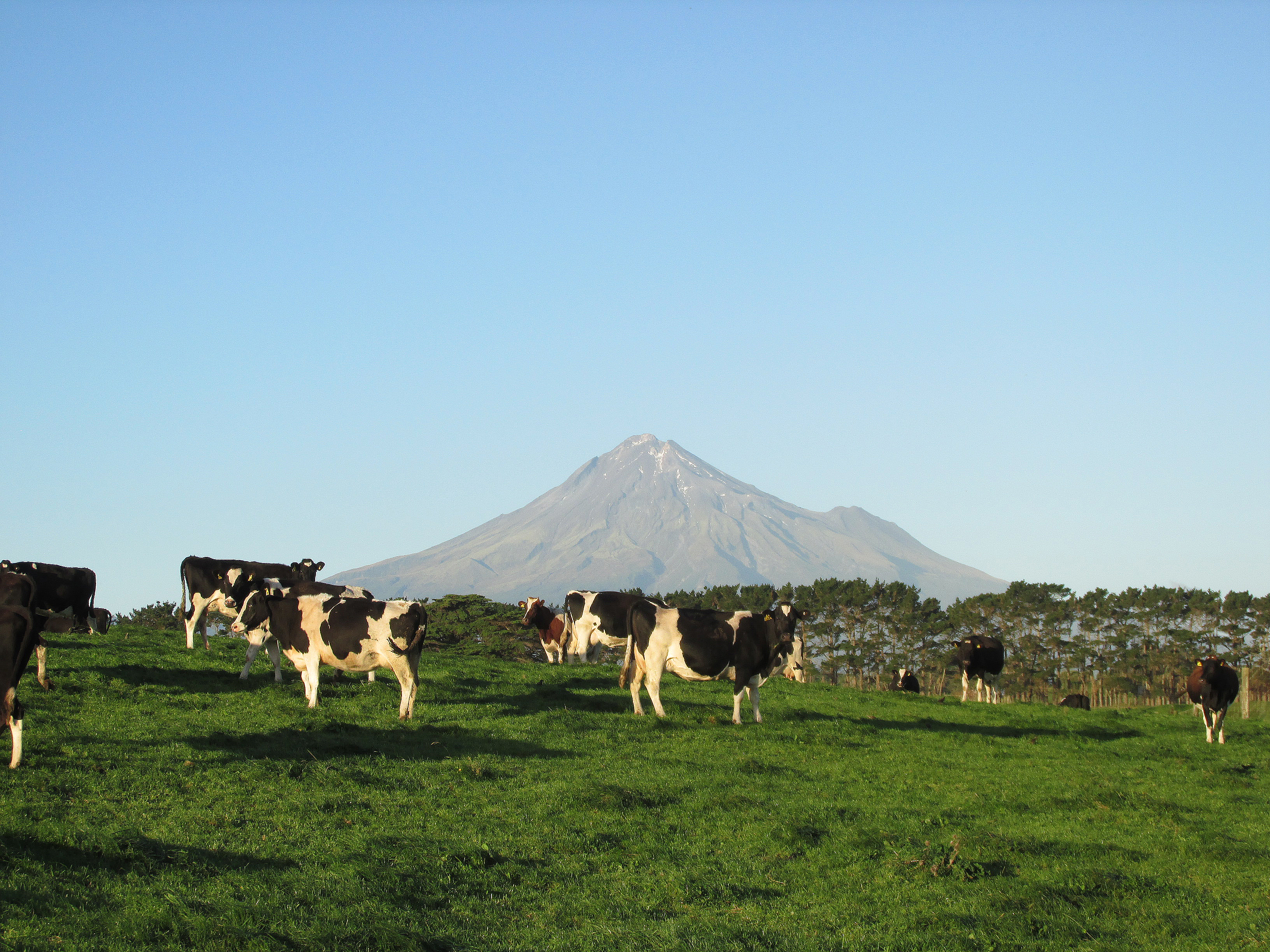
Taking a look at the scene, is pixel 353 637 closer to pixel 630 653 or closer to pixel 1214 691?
pixel 630 653

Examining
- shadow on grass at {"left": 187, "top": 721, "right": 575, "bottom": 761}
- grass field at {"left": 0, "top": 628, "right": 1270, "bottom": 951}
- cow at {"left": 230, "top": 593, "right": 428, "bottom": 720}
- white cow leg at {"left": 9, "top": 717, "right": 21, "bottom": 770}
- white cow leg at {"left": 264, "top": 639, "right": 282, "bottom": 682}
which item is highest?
cow at {"left": 230, "top": 593, "right": 428, "bottom": 720}

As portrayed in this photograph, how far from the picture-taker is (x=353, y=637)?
19453mm

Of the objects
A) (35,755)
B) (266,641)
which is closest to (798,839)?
(35,755)

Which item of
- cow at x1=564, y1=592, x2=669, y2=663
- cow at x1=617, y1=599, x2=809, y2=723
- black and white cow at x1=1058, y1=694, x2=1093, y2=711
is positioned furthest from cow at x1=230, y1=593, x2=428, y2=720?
black and white cow at x1=1058, y1=694, x2=1093, y2=711

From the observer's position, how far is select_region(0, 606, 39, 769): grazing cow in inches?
535

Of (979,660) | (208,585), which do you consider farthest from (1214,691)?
(208,585)

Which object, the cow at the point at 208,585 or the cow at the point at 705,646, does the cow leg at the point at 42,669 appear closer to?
the cow at the point at 208,585

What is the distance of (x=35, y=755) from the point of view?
14.2 m

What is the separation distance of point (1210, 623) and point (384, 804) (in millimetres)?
81953

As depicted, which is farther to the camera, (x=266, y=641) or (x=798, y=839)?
(x=266, y=641)

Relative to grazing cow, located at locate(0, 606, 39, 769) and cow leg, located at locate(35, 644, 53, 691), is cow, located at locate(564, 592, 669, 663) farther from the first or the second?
grazing cow, located at locate(0, 606, 39, 769)

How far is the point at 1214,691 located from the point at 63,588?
28.3 meters

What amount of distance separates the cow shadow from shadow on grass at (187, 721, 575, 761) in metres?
8.96

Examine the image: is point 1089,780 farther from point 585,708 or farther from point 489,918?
point 489,918
